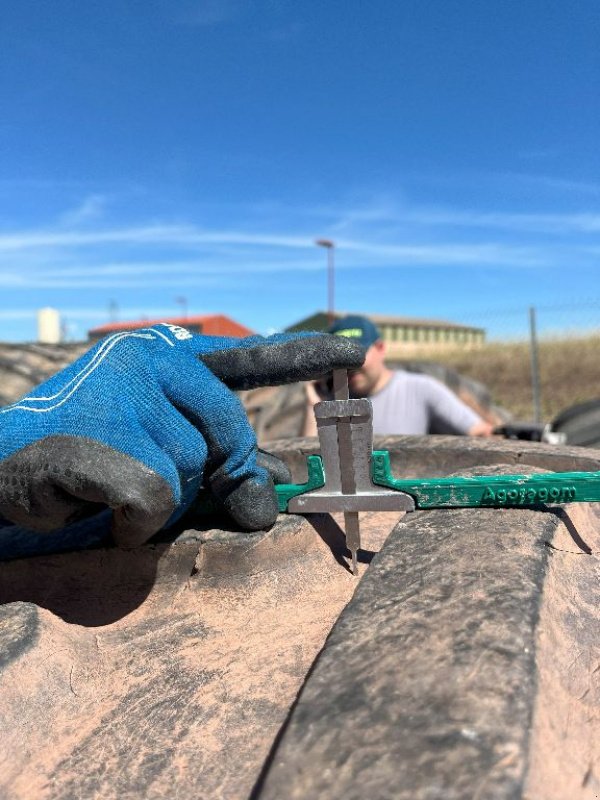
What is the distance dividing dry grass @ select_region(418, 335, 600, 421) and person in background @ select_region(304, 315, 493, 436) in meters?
7.82

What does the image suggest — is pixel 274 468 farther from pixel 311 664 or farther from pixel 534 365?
pixel 534 365

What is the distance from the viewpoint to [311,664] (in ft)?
3.84

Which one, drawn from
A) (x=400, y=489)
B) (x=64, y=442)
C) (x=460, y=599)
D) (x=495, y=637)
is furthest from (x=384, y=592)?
(x=64, y=442)

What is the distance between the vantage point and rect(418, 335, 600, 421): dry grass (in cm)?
1222

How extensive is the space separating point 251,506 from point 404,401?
8.70 feet

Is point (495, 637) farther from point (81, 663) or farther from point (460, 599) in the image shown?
point (81, 663)

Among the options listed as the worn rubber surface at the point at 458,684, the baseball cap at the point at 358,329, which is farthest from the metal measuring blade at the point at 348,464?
the baseball cap at the point at 358,329

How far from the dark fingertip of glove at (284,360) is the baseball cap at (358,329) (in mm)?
2269

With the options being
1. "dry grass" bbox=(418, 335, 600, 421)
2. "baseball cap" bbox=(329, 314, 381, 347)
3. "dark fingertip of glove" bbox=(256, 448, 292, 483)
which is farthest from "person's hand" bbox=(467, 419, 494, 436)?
"dry grass" bbox=(418, 335, 600, 421)

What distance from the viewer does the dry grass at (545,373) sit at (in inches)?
481

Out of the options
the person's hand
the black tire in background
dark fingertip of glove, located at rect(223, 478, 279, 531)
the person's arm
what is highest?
dark fingertip of glove, located at rect(223, 478, 279, 531)

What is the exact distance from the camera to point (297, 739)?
825 millimetres

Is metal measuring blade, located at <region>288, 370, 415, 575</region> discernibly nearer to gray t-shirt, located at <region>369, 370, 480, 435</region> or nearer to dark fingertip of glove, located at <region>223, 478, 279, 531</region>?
dark fingertip of glove, located at <region>223, 478, 279, 531</region>

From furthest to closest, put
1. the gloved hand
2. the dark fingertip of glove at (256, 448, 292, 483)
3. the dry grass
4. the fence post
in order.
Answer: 1. the dry grass
2. the fence post
3. the dark fingertip of glove at (256, 448, 292, 483)
4. the gloved hand
